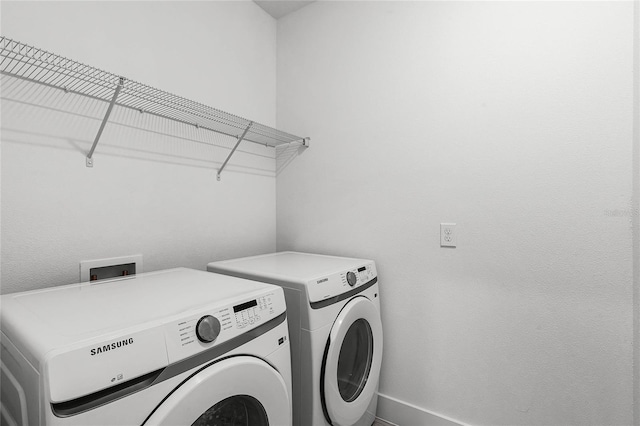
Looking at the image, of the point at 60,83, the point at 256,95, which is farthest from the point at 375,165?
the point at 60,83

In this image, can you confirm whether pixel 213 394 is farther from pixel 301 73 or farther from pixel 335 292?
pixel 301 73

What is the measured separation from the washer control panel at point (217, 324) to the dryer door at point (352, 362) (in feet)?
1.26

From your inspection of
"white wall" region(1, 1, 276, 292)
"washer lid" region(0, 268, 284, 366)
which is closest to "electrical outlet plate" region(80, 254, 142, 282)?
"white wall" region(1, 1, 276, 292)

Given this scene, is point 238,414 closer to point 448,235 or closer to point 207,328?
point 207,328

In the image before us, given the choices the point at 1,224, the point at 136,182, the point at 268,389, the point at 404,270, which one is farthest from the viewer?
the point at 404,270

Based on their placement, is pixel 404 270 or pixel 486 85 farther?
A: pixel 404 270

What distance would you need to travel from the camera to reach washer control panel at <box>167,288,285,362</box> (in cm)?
76

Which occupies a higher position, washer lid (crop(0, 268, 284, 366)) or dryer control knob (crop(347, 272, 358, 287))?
washer lid (crop(0, 268, 284, 366))

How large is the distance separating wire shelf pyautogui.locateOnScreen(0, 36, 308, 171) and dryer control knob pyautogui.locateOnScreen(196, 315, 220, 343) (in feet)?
2.67

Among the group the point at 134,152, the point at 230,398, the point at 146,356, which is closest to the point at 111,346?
the point at 146,356

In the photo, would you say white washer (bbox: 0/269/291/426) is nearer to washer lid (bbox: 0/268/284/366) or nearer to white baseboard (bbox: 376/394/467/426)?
washer lid (bbox: 0/268/284/366)

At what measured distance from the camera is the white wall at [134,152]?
114cm

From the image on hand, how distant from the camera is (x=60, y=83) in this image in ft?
3.95

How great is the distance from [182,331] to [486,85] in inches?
63.1
